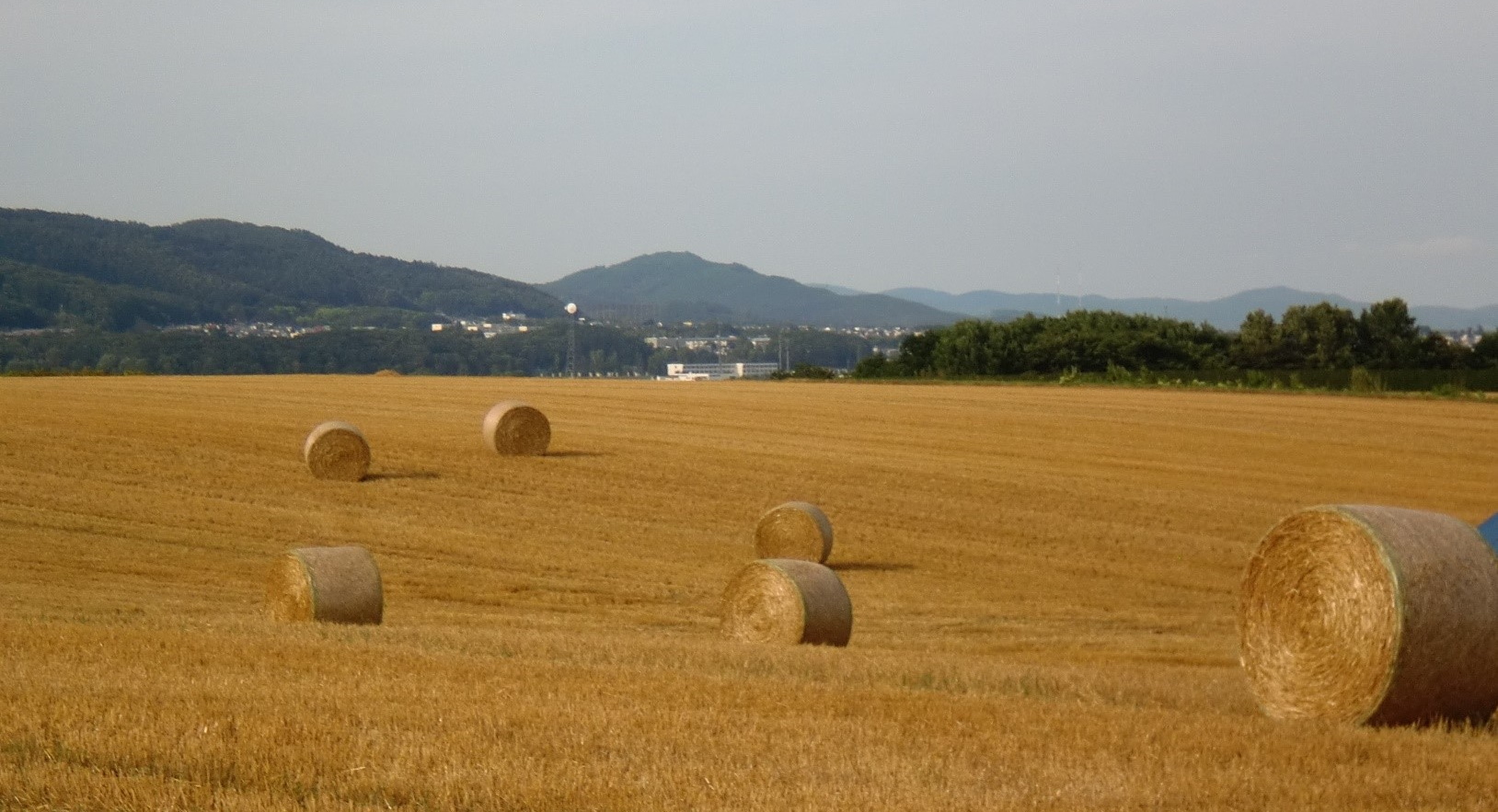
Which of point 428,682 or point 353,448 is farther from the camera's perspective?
point 353,448

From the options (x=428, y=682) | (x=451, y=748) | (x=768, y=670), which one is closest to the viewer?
(x=451, y=748)

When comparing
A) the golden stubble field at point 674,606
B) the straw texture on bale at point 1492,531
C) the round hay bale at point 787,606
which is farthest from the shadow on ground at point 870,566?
the straw texture on bale at point 1492,531

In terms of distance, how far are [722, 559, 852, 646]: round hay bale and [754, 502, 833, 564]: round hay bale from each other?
646 centimetres

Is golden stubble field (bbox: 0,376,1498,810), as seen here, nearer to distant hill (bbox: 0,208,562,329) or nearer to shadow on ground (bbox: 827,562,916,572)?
shadow on ground (bbox: 827,562,916,572)

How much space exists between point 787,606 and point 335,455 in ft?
48.4

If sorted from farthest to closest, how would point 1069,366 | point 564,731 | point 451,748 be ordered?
point 1069,366, point 564,731, point 451,748

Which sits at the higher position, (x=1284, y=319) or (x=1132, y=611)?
(x=1284, y=319)

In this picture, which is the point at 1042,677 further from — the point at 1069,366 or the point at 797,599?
the point at 1069,366

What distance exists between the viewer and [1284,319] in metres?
73.5

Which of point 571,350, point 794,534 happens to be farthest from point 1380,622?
point 571,350

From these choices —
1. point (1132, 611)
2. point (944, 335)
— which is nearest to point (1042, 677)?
point (1132, 611)

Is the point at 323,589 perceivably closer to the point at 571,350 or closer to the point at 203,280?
the point at 571,350

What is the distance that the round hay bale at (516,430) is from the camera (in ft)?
101

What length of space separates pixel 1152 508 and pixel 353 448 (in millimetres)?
14126
